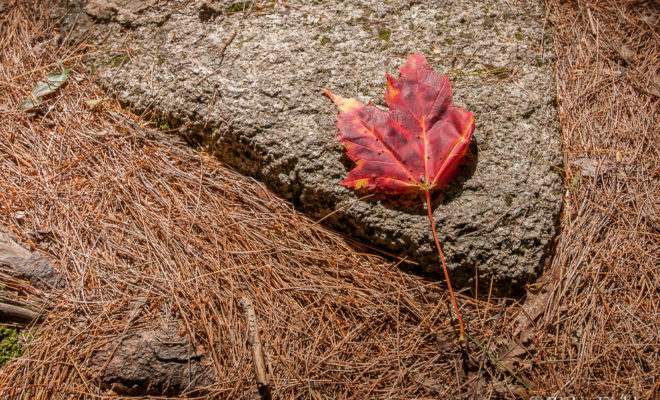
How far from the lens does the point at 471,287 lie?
158cm

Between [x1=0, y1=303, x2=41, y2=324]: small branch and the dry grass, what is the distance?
5cm

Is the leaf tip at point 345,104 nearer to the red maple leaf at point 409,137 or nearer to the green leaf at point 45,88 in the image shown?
the red maple leaf at point 409,137

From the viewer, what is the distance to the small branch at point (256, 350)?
4.47ft

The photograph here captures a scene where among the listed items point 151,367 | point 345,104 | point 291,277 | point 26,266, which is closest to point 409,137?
point 345,104

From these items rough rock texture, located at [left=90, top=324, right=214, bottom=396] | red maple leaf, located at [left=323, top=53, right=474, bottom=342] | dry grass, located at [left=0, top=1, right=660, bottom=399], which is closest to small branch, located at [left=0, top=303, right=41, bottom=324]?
dry grass, located at [left=0, top=1, right=660, bottom=399]

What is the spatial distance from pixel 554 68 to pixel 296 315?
170 cm

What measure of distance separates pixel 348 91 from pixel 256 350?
1134mm

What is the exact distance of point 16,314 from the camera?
1.45 meters

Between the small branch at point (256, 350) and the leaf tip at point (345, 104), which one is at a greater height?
the leaf tip at point (345, 104)

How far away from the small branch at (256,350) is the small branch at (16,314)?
78 cm

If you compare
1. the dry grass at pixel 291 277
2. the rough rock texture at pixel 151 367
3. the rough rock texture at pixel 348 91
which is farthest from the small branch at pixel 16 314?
the rough rock texture at pixel 348 91

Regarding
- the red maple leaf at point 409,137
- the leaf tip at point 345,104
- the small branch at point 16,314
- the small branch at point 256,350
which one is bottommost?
the small branch at point 256,350

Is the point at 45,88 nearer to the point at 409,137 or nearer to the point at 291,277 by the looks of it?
the point at 291,277

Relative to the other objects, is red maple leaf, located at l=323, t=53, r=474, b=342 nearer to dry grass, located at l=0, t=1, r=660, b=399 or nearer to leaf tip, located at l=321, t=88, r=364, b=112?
leaf tip, located at l=321, t=88, r=364, b=112
